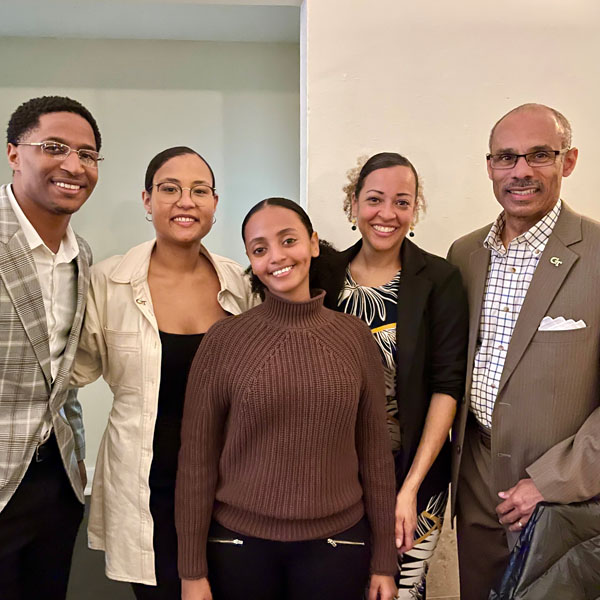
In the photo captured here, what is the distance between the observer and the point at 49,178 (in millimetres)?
1409

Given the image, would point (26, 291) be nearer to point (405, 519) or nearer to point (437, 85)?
point (405, 519)

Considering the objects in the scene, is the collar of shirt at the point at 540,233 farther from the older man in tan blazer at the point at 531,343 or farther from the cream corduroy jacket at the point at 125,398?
the cream corduroy jacket at the point at 125,398

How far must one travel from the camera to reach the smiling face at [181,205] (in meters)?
1.54

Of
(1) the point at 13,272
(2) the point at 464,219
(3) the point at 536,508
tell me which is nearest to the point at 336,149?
(2) the point at 464,219

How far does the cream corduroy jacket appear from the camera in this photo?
4.90 feet

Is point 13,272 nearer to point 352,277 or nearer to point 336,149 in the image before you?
point 352,277

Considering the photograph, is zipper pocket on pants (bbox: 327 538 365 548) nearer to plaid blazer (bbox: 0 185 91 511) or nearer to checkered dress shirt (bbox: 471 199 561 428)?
checkered dress shirt (bbox: 471 199 561 428)

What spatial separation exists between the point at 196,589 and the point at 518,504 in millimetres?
885

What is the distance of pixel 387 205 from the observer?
4.99 feet

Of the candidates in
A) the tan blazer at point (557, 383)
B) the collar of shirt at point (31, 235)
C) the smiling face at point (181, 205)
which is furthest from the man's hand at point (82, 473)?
the tan blazer at point (557, 383)

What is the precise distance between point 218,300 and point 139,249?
0.29 m

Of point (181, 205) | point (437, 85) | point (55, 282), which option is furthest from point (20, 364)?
point (437, 85)

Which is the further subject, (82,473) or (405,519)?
(82,473)

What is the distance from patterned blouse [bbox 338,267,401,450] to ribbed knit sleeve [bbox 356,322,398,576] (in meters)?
0.12
